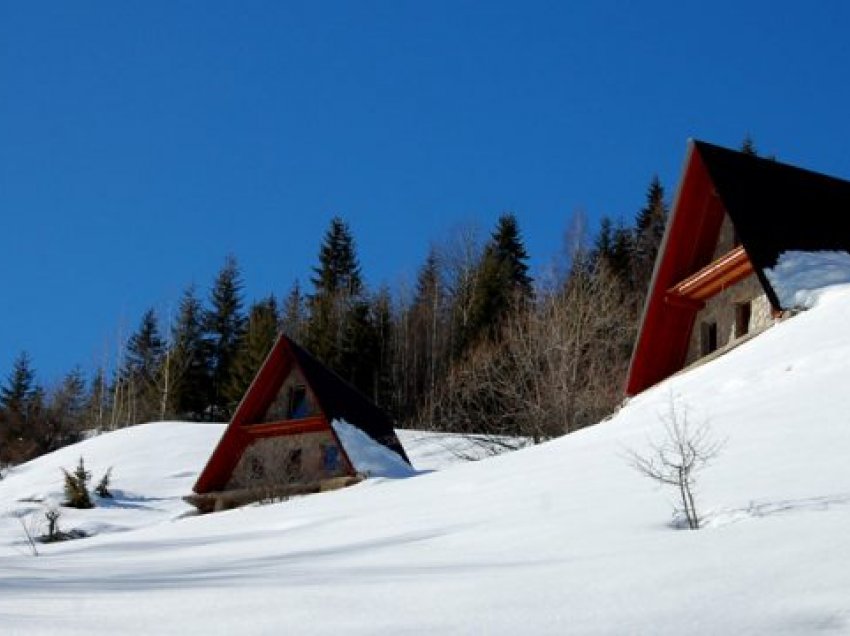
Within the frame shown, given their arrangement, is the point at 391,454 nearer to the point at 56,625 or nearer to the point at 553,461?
the point at 553,461

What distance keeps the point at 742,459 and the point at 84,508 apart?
911 inches

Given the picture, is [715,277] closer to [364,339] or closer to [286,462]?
[286,462]

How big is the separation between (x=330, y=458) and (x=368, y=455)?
6.05 feet

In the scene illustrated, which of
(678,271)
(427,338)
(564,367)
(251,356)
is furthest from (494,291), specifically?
(678,271)

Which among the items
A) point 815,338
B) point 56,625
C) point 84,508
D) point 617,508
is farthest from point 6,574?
point 84,508

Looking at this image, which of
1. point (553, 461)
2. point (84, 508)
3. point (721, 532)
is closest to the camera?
point (721, 532)

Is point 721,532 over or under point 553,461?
under

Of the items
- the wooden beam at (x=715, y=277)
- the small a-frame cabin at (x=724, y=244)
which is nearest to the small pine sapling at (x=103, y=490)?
the small a-frame cabin at (x=724, y=244)

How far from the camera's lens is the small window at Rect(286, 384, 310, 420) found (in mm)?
26844

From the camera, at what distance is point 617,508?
7496mm

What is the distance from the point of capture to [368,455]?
24.7 meters

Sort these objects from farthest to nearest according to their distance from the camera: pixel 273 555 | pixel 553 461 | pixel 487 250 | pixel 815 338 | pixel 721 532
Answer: pixel 487 250
pixel 815 338
pixel 553 461
pixel 273 555
pixel 721 532

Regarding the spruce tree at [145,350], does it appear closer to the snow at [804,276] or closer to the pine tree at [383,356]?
the pine tree at [383,356]

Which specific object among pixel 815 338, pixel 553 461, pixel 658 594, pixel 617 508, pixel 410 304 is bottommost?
pixel 658 594
